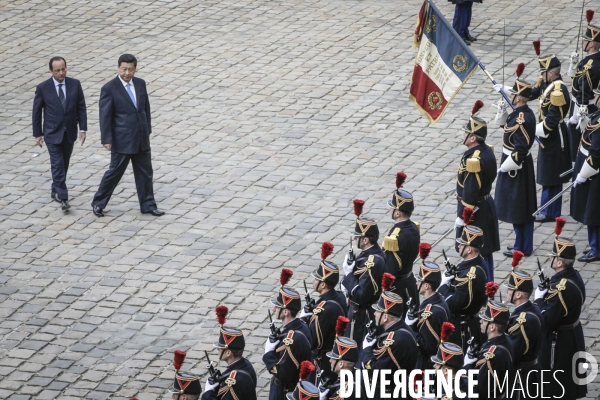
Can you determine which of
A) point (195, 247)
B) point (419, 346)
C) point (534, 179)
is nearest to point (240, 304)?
point (195, 247)

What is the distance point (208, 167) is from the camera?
15016 mm

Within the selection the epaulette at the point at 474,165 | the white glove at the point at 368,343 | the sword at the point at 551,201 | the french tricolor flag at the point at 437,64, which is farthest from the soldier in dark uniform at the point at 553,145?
the white glove at the point at 368,343

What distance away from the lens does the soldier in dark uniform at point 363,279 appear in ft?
34.8

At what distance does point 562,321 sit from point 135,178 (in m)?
5.63

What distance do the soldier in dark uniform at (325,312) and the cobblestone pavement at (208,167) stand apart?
2.43ft

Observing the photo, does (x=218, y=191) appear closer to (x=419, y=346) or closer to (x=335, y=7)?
(x=419, y=346)

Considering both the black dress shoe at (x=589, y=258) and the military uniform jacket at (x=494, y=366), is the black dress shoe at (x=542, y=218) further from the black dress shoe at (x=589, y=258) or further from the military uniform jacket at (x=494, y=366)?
the military uniform jacket at (x=494, y=366)

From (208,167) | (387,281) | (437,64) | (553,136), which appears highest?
(437,64)

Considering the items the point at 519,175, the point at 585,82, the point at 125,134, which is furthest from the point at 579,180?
the point at 125,134

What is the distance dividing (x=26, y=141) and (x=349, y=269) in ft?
21.4

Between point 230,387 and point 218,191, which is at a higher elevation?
point 230,387

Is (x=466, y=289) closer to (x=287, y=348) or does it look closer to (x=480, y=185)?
(x=287, y=348)

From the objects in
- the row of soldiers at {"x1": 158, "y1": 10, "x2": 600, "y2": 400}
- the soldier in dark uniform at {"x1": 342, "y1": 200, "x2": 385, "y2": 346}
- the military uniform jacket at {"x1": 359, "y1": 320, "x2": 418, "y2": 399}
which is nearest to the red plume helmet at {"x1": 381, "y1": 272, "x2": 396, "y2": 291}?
the row of soldiers at {"x1": 158, "y1": 10, "x2": 600, "y2": 400}

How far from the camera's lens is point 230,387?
9.20 metres
